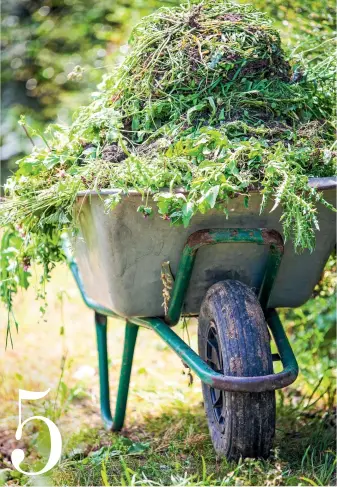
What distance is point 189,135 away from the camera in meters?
1.84

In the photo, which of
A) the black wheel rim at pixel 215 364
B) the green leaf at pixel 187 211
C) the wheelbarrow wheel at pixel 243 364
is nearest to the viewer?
the green leaf at pixel 187 211

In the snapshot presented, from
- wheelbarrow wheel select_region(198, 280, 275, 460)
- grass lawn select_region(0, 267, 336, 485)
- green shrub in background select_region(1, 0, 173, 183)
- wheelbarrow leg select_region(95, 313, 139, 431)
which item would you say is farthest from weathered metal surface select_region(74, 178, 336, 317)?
green shrub in background select_region(1, 0, 173, 183)

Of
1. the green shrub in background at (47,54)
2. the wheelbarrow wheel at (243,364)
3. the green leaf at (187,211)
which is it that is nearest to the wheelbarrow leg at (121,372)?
the wheelbarrow wheel at (243,364)

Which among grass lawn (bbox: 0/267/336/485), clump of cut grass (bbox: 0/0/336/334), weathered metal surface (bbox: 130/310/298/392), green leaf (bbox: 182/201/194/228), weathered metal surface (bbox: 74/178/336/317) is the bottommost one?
grass lawn (bbox: 0/267/336/485)

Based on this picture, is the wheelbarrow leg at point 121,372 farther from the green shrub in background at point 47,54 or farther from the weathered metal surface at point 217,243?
the green shrub in background at point 47,54

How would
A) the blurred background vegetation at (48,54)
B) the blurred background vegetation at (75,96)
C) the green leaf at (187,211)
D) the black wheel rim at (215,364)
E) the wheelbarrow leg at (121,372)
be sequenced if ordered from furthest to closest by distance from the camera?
1. the blurred background vegetation at (48,54)
2. the blurred background vegetation at (75,96)
3. the wheelbarrow leg at (121,372)
4. the black wheel rim at (215,364)
5. the green leaf at (187,211)

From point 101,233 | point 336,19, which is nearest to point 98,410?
point 101,233

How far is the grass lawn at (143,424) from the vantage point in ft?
6.42

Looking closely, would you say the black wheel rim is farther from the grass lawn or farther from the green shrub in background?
the green shrub in background

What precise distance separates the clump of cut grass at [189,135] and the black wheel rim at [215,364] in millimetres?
357

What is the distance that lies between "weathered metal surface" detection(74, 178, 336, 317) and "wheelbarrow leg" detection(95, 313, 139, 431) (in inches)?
10.6

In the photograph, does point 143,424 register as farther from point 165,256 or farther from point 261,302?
point 165,256

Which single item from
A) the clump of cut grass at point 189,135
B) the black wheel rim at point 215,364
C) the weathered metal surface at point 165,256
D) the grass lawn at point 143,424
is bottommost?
the grass lawn at point 143,424

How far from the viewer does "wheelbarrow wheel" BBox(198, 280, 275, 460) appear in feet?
5.83
